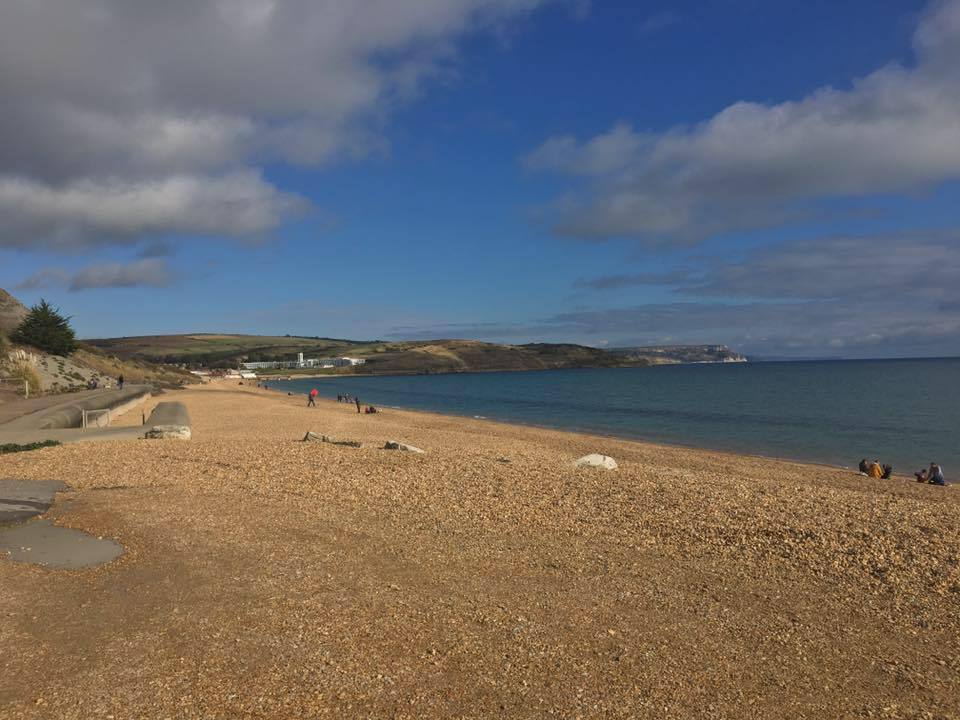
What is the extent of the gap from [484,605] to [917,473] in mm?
20915

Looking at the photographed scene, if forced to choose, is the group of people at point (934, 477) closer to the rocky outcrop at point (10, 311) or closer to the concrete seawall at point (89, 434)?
the concrete seawall at point (89, 434)

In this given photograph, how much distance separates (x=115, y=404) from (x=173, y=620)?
89.3ft

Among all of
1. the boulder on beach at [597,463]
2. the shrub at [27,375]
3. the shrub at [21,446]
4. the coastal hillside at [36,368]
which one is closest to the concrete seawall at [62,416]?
the shrub at [21,446]

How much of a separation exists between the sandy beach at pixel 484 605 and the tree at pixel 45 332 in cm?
4797

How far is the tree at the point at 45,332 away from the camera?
166ft

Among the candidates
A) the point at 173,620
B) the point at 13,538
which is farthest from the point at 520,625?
the point at 13,538

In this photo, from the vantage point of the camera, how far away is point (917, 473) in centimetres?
2102

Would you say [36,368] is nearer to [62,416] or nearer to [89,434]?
[62,416]

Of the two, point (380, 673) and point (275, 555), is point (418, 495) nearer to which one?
point (275, 555)

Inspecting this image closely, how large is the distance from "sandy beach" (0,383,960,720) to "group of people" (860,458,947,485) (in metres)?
10.6

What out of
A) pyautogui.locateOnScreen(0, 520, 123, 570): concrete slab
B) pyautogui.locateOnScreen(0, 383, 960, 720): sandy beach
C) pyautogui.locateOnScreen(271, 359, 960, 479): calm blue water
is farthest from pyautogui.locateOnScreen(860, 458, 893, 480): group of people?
pyautogui.locateOnScreen(0, 520, 123, 570): concrete slab

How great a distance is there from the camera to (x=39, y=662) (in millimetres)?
4844

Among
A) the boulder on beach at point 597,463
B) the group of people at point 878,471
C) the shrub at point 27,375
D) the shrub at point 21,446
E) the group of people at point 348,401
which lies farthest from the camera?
the group of people at point 348,401

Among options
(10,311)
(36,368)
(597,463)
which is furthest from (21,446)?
(10,311)
